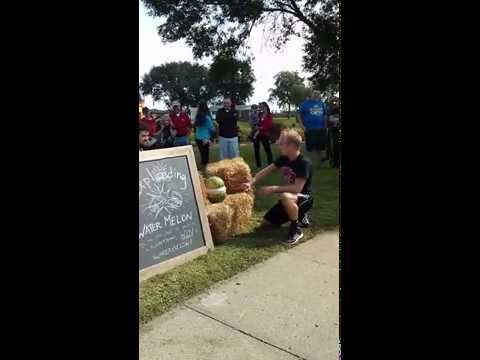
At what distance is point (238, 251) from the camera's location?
382cm

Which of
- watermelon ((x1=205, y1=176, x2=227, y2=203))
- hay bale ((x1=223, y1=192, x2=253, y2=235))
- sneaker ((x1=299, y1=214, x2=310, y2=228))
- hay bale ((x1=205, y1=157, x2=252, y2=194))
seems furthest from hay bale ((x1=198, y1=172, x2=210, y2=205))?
sneaker ((x1=299, y1=214, x2=310, y2=228))

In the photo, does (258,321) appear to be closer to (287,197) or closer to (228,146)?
(287,197)

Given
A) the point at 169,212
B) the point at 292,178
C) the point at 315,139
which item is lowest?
the point at 169,212

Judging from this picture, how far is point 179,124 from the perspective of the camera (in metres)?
8.81

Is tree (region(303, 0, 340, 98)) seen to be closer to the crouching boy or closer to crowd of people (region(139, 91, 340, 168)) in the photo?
crowd of people (region(139, 91, 340, 168))

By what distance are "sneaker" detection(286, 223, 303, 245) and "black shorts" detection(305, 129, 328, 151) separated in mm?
4369

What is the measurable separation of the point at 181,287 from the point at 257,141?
6.83 metres

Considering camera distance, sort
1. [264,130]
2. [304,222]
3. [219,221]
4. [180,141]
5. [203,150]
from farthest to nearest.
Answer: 1. [264,130]
2. [180,141]
3. [203,150]
4. [304,222]
5. [219,221]

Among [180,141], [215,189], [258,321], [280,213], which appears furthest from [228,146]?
[258,321]

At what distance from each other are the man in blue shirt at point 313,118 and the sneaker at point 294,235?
4.30 m

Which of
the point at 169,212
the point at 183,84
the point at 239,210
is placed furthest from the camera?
the point at 183,84

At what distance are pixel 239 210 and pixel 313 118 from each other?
4242 mm
